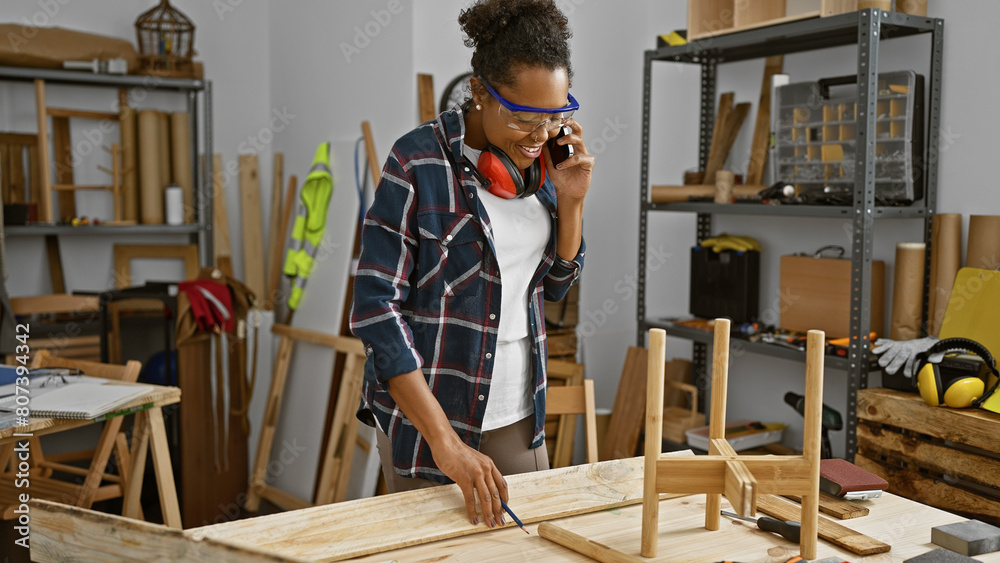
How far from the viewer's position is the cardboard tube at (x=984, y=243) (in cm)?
264

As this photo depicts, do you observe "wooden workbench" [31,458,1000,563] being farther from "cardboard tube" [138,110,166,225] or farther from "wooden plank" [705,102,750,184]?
"cardboard tube" [138,110,166,225]

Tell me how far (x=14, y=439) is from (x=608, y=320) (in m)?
2.68

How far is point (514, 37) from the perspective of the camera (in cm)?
154

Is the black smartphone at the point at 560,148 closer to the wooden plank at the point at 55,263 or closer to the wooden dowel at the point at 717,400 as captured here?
the wooden dowel at the point at 717,400

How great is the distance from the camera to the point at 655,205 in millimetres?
3506

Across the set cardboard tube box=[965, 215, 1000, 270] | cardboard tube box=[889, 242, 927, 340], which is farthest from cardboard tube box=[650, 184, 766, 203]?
cardboard tube box=[965, 215, 1000, 270]

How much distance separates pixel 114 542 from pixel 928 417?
2203 mm

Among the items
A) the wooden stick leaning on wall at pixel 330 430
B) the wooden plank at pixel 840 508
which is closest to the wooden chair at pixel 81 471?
the wooden stick leaning on wall at pixel 330 430

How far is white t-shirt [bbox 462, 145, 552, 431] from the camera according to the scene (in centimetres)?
170

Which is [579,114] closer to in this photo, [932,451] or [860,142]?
[860,142]

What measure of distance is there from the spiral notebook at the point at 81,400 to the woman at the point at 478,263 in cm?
108

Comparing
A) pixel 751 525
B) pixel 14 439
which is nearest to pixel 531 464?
pixel 751 525

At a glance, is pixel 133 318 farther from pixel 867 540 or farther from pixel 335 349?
pixel 867 540

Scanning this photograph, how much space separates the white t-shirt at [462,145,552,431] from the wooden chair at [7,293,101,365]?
114 inches
